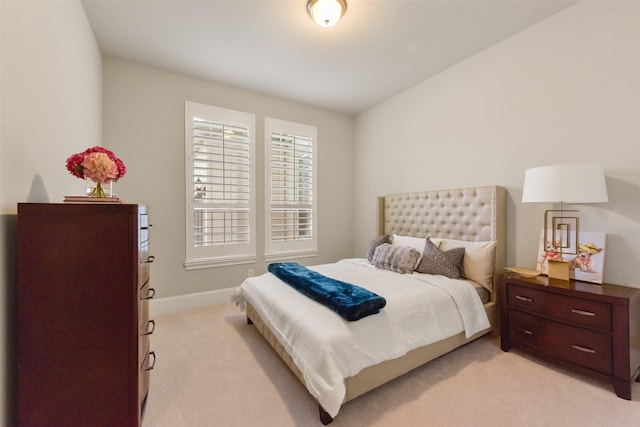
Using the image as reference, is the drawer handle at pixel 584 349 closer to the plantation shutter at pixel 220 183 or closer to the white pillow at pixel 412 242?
the white pillow at pixel 412 242

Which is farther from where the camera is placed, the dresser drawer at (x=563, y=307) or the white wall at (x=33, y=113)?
the dresser drawer at (x=563, y=307)

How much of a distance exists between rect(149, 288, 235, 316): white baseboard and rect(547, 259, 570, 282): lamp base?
342 cm

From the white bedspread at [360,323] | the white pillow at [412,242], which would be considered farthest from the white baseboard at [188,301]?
the white pillow at [412,242]

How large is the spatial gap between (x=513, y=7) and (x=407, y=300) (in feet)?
8.38

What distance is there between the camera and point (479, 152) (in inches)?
109

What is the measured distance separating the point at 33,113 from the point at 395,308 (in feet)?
7.82

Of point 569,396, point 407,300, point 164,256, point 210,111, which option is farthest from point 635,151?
point 164,256

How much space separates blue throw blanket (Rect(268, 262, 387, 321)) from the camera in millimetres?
1594

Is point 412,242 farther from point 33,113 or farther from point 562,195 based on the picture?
point 33,113

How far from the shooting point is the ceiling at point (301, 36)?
2.09 m

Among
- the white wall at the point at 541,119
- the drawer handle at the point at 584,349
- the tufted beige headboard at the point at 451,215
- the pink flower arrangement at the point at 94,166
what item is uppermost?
the white wall at the point at 541,119

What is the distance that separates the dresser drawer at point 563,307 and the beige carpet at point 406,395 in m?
0.43

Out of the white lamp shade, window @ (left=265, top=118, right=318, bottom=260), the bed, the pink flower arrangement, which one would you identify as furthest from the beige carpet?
window @ (left=265, top=118, right=318, bottom=260)

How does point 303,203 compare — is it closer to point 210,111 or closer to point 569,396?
point 210,111
